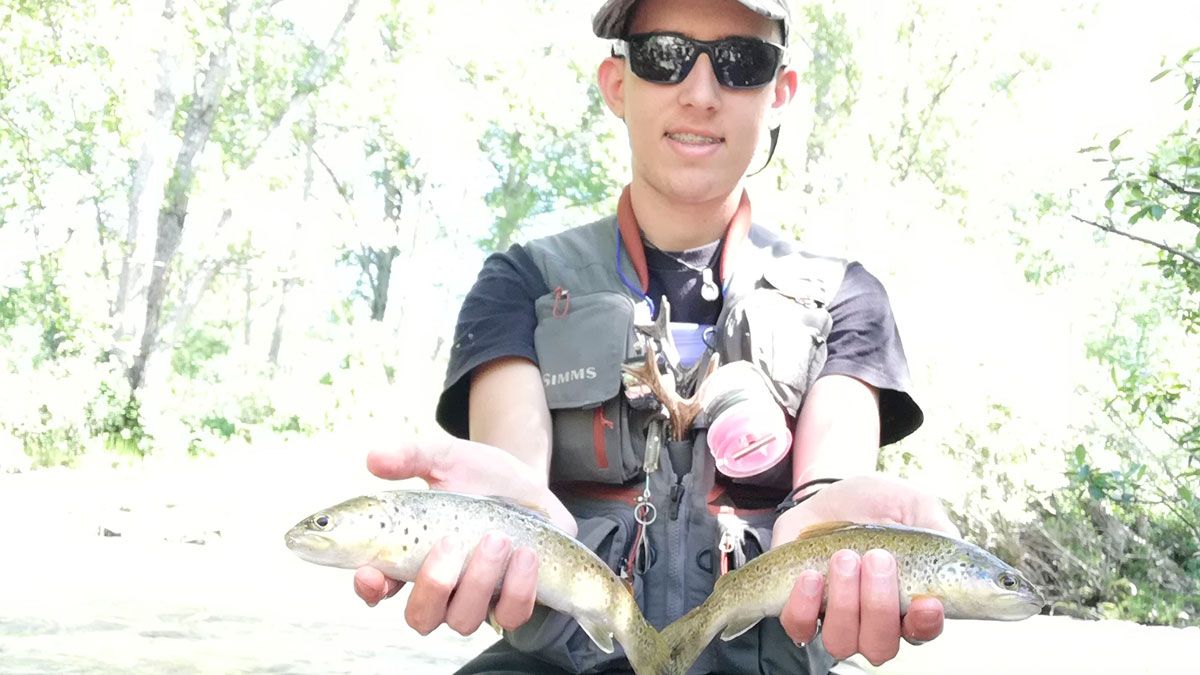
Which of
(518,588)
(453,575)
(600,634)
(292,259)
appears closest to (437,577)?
(453,575)

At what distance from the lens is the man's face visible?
2678mm

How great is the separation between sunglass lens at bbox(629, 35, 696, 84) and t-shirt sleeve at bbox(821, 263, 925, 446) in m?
0.62

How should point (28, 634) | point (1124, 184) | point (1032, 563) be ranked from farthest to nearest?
point (1032, 563), point (1124, 184), point (28, 634)

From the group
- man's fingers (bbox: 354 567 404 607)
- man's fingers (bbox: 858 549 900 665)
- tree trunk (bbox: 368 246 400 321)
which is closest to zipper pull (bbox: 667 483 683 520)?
man's fingers (bbox: 858 549 900 665)

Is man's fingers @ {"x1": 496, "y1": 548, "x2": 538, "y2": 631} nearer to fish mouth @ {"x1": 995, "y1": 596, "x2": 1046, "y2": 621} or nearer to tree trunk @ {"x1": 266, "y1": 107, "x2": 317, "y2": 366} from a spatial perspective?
fish mouth @ {"x1": 995, "y1": 596, "x2": 1046, "y2": 621}

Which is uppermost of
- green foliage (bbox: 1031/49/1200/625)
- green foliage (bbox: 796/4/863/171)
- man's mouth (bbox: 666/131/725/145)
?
man's mouth (bbox: 666/131/725/145)

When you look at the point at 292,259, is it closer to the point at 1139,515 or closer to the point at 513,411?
the point at 1139,515

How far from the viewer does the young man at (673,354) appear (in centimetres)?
238

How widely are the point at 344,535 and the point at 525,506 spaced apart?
31 cm

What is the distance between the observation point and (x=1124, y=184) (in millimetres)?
4605

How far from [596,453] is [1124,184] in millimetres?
2965

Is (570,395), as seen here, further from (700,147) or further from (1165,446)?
(1165,446)

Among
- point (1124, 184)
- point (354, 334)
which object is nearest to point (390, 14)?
point (354, 334)

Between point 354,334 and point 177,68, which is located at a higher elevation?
point 177,68
